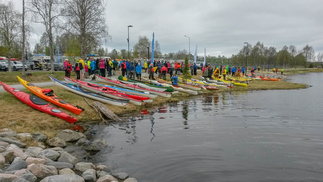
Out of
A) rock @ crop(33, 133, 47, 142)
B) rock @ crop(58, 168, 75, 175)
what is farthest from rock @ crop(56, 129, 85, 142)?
rock @ crop(58, 168, 75, 175)

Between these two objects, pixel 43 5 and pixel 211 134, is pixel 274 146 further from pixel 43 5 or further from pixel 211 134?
pixel 43 5

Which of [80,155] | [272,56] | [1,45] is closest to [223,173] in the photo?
[80,155]

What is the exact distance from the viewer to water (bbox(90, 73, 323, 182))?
19.4 ft

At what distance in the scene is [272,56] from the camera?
7012cm

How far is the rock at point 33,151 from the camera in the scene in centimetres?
604

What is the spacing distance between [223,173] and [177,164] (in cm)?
122

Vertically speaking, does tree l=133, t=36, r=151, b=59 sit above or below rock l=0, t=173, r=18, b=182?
above

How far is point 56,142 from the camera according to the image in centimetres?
722

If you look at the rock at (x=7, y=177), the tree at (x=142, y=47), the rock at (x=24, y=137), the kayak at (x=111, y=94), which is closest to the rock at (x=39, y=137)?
the rock at (x=24, y=137)

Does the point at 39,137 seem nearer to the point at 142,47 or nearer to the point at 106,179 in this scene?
the point at 106,179

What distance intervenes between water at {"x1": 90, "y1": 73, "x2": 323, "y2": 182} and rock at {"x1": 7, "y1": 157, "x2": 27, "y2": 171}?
1.80 m

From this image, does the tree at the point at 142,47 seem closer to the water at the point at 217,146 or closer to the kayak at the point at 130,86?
the kayak at the point at 130,86

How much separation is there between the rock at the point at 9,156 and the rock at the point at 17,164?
343mm

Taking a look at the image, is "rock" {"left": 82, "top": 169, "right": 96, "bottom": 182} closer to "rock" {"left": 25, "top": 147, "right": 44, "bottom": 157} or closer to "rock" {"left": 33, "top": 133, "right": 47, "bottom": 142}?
"rock" {"left": 25, "top": 147, "right": 44, "bottom": 157}
